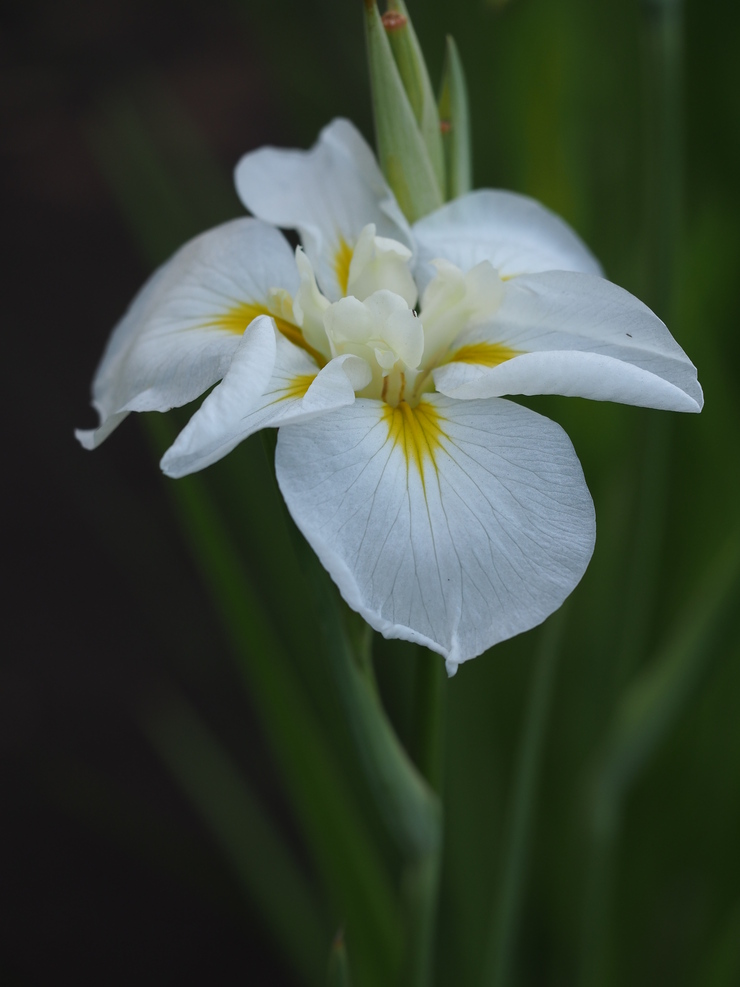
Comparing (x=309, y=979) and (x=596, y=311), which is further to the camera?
(x=309, y=979)

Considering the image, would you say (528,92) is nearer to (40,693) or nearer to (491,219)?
(491,219)

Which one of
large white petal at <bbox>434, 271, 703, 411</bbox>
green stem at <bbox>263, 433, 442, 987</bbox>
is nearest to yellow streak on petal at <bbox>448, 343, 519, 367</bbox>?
large white petal at <bbox>434, 271, 703, 411</bbox>

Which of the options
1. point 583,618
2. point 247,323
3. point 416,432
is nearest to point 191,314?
point 247,323

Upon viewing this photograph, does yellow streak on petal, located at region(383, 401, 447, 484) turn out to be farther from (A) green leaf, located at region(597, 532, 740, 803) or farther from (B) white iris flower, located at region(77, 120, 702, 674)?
(A) green leaf, located at region(597, 532, 740, 803)

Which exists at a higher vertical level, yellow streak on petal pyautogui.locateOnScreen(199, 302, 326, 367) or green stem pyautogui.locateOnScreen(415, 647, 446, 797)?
yellow streak on petal pyautogui.locateOnScreen(199, 302, 326, 367)

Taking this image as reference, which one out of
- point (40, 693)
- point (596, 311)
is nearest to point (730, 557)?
point (596, 311)

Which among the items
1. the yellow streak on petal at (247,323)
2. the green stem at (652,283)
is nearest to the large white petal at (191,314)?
the yellow streak on petal at (247,323)
